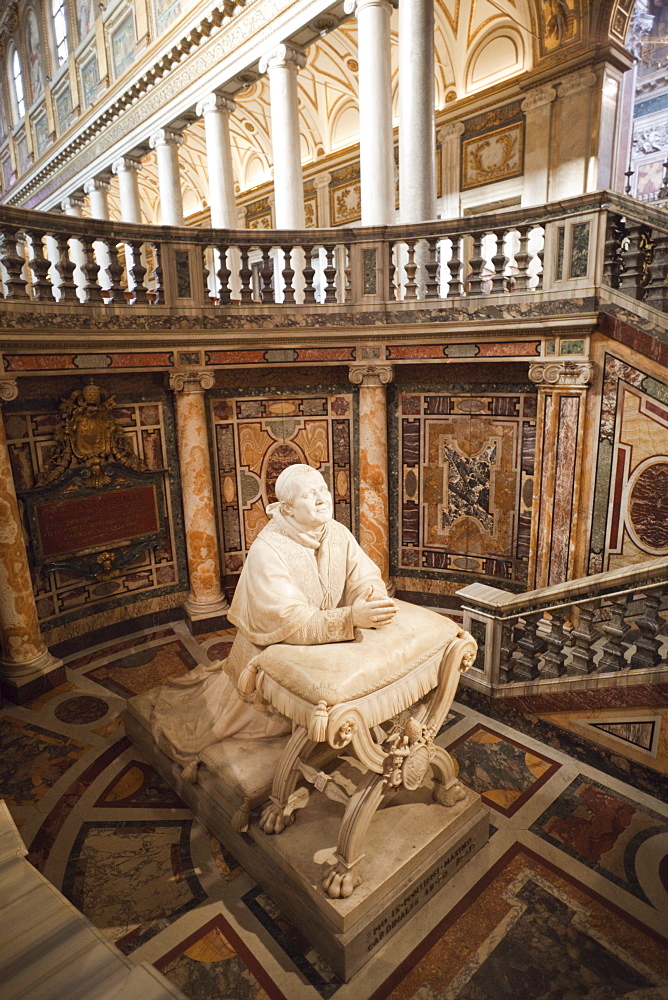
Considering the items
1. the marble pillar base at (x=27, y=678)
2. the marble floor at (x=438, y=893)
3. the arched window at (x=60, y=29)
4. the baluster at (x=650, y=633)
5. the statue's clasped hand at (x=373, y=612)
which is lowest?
the marble floor at (x=438, y=893)

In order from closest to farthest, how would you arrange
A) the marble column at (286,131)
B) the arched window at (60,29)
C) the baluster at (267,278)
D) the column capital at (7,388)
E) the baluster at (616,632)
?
the baluster at (616,632) → the column capital at (7,388) → the baluster at (267,278) → the marble column at (286,131) → the arched window at (60,29)

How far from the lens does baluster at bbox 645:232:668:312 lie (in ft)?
16.5

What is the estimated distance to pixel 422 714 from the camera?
346cm

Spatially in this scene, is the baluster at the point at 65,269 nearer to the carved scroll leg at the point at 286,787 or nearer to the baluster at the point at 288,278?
the baluster at the point at 288,278

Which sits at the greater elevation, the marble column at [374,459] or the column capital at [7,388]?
the column capital at [7,388]

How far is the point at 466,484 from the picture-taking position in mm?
7316

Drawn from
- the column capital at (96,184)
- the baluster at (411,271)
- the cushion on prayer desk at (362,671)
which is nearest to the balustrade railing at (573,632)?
the cushion on prayer desk at (362,671)

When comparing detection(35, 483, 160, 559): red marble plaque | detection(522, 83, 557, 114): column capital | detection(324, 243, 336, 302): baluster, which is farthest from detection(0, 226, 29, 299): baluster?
detection(522, 83, 557, 114): column capital

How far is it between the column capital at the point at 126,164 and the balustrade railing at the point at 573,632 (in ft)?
43.0

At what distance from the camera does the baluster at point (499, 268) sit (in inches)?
234

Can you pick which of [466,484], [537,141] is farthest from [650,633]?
[537,141]

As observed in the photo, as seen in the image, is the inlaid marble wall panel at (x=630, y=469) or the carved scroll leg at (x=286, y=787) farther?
the inlaid marble wall panel at (x=630, y=469)

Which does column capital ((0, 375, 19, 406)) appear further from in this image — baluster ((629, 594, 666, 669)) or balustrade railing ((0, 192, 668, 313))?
baluster ((629, 594, 666, 669))

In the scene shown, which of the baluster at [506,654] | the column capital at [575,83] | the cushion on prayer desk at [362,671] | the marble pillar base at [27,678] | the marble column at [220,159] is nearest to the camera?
the cushion on prayer desk at [362,671]
